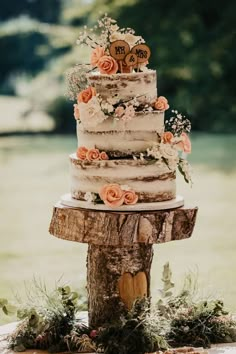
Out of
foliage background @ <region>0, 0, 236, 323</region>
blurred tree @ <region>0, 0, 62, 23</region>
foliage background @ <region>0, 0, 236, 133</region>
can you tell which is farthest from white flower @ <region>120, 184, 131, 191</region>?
blurred tree @ <region>0, 0, 62, 23</region>

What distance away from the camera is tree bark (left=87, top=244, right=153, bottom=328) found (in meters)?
5.87

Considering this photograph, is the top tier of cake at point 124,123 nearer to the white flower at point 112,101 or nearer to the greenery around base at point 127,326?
the white flower at point 112,101

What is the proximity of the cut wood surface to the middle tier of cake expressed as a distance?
95mm

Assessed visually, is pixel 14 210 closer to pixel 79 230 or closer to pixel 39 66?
pixel 79 230

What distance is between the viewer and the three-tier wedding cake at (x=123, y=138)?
226 inches

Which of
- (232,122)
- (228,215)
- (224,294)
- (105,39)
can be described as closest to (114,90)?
(105,39)

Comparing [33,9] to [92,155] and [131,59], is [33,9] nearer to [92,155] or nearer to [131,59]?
[131,59]

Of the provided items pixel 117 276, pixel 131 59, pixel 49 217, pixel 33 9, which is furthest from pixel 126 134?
pixel 33 9

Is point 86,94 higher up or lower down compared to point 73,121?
higher up

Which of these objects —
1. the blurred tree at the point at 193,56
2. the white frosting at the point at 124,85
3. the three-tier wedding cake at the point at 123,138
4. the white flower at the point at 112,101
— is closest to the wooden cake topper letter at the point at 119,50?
the three-tier wedding cake at the point at 123,138

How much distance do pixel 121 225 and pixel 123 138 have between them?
1.35 feet

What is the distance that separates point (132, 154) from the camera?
5.79 meters

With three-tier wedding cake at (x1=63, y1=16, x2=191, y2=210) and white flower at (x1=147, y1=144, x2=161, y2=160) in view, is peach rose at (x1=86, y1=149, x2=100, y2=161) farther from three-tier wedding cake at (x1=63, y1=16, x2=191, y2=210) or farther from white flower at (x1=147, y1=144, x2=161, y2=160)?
white flower at (x1=147, y1=144, x2=161, y2=160)

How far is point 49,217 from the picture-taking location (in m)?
12.4
